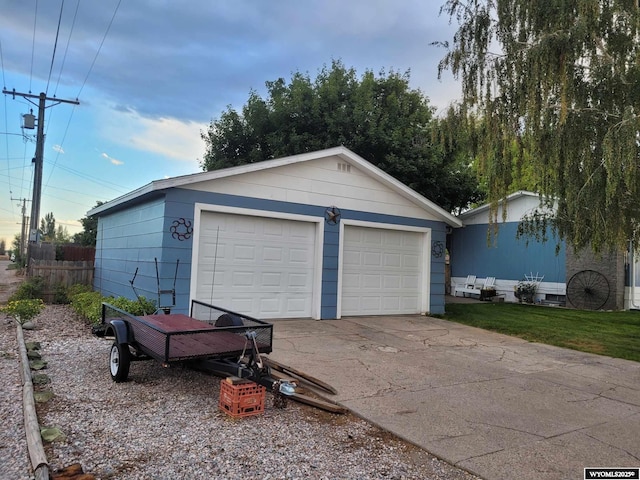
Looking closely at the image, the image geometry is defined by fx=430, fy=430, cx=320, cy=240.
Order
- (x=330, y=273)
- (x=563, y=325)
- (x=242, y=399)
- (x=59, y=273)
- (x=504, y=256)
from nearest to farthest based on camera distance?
1. (x=242, y=399)
2. (x=330, y=273)
3. (x=563, y=325)
4. (x=59, y=273)
5. (x=504, y=256)

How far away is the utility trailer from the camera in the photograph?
4059mm

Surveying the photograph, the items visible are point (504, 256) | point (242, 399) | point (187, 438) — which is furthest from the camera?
point (504, 256)

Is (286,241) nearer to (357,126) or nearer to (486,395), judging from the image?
(486,395)

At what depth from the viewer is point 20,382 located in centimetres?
473

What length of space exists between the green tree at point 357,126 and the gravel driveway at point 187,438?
13021 millimetres

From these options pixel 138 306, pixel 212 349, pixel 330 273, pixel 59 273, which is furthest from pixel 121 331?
pixel 59 273

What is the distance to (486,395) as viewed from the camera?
4859 millimetres

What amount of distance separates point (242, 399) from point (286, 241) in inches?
229

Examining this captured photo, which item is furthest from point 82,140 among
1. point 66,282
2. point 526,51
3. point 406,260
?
point 526,51

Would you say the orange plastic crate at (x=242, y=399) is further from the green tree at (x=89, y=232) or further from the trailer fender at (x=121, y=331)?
the green tree at (x=89, y=232)

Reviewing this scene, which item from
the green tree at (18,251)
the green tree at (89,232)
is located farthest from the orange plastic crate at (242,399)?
the green tree at (18,251)

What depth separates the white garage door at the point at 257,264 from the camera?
854 centimetres

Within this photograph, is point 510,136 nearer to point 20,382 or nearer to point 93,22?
point 20,382

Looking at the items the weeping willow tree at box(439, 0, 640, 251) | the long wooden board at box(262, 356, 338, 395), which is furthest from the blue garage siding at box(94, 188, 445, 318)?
the weeping willow tree at box(439, 0, 640, 251)
